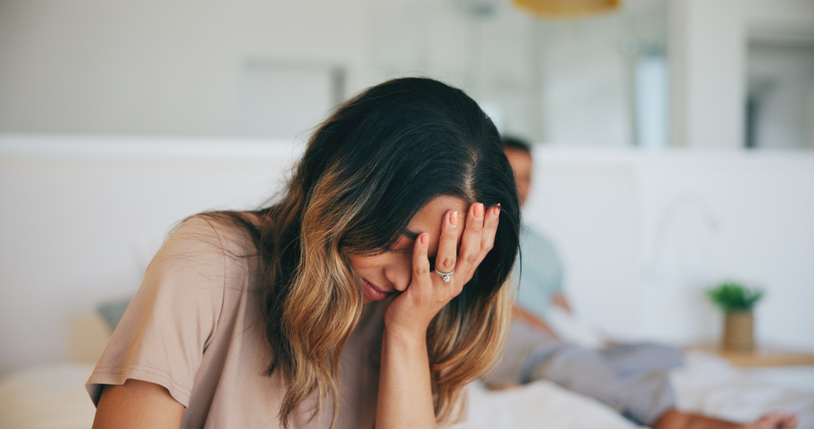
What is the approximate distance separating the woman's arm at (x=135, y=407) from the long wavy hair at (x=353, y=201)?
0.57 ft

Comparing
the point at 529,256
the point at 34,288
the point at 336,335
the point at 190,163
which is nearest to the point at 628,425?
the point at 336,335

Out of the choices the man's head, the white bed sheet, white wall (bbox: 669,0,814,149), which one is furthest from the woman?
white wall (bbox: 669,0,814,149)

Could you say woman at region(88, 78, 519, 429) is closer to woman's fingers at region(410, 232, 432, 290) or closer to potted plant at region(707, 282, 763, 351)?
woman's fingers at region(410, 232, 432, 290)

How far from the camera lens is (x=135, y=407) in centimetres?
72

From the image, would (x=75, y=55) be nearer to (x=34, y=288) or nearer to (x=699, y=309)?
(x=34, y=288)

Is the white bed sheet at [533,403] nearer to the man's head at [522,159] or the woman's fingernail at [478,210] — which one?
the woman's fingernail at [478,210]

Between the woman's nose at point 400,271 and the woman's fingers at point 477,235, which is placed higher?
the woman's fingers at point 477,235

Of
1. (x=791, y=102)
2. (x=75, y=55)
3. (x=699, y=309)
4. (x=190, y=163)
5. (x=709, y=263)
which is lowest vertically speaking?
(x=699, y=309)

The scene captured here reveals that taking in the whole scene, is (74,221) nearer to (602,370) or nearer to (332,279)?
(332,279)

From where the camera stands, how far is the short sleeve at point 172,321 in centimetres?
71

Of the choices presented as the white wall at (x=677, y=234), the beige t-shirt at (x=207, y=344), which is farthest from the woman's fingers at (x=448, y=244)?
the white wall at (x=677, y=234)

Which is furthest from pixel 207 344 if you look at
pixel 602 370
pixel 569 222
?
pixel 569 222

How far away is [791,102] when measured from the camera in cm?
357

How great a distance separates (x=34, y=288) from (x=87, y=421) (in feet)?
3.06
